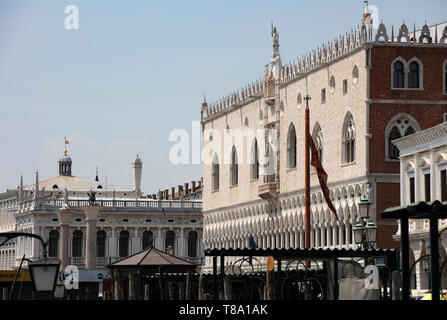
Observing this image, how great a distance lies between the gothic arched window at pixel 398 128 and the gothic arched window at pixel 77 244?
54839mm

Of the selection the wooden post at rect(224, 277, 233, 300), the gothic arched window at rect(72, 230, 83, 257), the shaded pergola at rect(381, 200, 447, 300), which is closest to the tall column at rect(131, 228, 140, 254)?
the gothic arched window at rect(72, 230, 83, 257)

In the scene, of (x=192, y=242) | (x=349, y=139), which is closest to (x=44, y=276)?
(x=349, y=139)

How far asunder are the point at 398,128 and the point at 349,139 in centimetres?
294

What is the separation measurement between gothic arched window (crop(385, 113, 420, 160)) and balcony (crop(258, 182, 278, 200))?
13.9 metres

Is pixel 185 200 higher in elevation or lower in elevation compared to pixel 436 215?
higher

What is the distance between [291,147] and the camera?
68.7 meters

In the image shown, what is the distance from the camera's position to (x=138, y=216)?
362 feet

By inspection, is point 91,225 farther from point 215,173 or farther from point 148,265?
point 148,265

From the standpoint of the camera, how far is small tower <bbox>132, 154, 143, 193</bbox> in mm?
119562

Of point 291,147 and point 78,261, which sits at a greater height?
point 291,147

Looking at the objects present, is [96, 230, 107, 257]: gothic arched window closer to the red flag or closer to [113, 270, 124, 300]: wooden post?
the red flag

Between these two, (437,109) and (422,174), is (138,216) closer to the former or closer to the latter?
(437,109)
